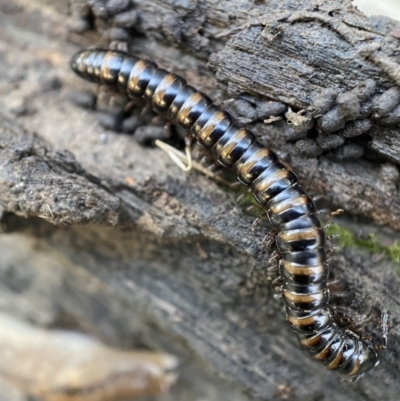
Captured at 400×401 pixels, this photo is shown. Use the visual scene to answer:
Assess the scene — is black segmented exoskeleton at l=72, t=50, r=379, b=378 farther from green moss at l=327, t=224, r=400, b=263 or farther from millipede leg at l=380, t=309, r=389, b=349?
green moss at l=327, t=224, r=400, b=263

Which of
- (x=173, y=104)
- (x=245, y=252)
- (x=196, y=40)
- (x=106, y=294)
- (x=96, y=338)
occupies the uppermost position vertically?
(x=196, y=40)

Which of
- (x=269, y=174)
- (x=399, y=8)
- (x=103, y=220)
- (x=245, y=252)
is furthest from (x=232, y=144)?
(x=399, y=8)

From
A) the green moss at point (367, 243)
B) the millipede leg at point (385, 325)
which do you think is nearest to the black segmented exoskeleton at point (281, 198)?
the millipede leg at point (385, 325)

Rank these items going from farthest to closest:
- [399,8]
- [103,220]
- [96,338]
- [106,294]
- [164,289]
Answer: [96,338] < [106,294] < [164,289] < [399,8] < [103,220]

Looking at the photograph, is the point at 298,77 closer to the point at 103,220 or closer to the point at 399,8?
the point at 399,8

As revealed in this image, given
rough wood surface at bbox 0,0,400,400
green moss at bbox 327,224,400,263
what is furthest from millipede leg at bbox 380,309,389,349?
green moss at bbox 327,224,400,263

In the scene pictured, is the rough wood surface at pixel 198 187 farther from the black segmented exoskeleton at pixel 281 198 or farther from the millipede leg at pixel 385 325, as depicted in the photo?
the black segmented exoskeleton at pixel 281 198

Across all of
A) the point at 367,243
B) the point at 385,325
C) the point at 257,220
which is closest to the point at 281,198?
the point at 257,220

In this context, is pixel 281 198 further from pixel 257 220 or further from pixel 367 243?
pixel 367 243
